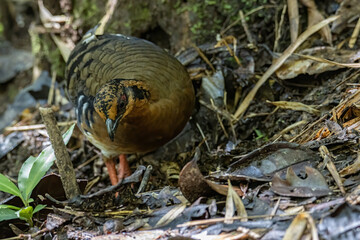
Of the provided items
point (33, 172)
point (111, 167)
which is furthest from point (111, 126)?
point (111, 167)

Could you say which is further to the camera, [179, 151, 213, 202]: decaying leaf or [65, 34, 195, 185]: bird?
[65, 34, 195, 185]: bird

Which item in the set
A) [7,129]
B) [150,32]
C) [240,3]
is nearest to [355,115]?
[240,3]

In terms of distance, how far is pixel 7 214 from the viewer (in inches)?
99.4

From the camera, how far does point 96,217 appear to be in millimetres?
2520

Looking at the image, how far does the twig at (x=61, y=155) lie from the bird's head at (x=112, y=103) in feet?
1.49

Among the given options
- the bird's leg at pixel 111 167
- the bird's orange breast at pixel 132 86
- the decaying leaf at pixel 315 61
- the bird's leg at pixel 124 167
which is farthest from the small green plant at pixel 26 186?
the decaying leaf at pixel 315 61

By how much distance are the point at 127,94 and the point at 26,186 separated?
977 mm

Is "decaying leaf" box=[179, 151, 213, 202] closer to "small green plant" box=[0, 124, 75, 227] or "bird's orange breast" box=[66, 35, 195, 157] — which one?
"small green plant" box=[0, 124, 75, 227]

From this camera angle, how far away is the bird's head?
10.1ft

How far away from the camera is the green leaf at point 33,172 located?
2.64 metres

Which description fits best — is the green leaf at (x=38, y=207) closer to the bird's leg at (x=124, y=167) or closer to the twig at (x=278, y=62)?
the bird's leg at (x=124, y=167)

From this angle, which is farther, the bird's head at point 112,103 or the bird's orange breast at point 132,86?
the bird's orange breast at point 132,86

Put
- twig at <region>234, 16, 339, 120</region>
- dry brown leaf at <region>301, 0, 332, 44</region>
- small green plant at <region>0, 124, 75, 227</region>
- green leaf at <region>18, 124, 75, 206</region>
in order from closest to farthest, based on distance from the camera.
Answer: small green plant at <region>0, 124, 75, 227</region> < green leaf at <region>18, 124, 75, 206</region> < twig at <region>234, 16, 339, 120</region> < dry brown leaf at <region>301, 0, 332, 44</region>

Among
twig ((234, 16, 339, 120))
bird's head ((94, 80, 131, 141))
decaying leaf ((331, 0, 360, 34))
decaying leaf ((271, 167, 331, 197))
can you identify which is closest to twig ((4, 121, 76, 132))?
bird's head ((94, 80, 131, 141))
